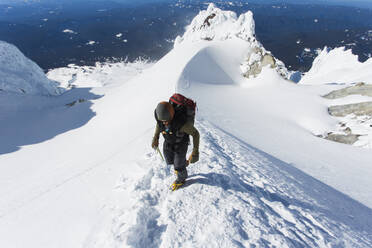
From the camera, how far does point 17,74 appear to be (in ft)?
177

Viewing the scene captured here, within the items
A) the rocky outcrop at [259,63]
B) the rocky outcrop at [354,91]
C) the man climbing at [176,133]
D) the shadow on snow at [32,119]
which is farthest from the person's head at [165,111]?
the rocky outcrop at [259,63]

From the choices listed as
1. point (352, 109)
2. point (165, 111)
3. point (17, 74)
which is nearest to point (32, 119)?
point (17, 74)

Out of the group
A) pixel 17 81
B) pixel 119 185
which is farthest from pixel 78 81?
pixel 119 185

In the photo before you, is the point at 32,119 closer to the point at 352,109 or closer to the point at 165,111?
the point at 165,111

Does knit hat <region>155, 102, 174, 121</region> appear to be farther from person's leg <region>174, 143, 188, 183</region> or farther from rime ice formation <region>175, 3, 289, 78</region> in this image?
rime ice formation <region>175, 3, 289, 78</region>

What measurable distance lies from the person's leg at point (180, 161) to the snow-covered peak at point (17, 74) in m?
57.7

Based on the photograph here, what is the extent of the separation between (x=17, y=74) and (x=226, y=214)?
70.4m

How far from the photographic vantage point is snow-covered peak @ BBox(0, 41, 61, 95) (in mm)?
48888

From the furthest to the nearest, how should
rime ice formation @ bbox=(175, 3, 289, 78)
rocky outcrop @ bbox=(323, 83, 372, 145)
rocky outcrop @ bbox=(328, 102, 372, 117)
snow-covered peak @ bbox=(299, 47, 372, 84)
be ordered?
snow-covered peak @ bbox=(299, 47, 372, 84), rime ice formation @ bbox=(175, 3, 289, 78), rocky outcrop @ bbox=(328, 102, 372, 117), rocky outcrop @ bbox=(323, 83, 372, 145)

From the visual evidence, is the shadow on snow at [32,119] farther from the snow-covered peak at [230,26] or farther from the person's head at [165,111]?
the snow-covered peak at [230,26]

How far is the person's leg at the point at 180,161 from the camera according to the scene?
4422mm

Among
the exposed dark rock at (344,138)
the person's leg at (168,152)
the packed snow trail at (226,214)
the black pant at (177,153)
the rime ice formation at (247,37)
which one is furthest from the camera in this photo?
the rime ice formation at (247,37)

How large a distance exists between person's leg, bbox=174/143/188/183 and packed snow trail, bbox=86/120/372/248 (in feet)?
1.01

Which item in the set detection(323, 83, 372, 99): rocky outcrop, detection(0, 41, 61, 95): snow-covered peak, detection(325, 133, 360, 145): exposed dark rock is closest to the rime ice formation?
detection(323, 83, 372, 99): rocky outcrop
